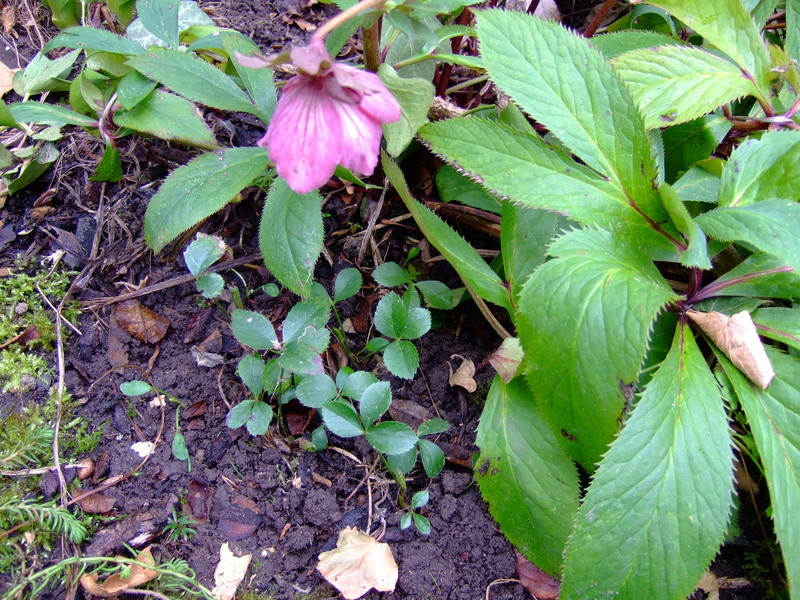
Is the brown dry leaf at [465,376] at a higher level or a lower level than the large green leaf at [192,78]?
lower

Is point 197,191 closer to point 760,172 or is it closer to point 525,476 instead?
point 525,476

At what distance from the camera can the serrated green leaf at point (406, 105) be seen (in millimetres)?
1168

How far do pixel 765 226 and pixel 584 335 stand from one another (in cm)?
41

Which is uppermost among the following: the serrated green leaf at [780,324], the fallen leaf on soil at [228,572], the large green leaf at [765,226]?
the large green leaf at [765,226]

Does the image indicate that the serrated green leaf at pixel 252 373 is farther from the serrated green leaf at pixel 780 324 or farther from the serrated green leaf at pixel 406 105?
the serrated green leaf at pixel 780 324

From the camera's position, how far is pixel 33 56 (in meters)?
1.81

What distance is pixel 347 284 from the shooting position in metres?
1.43

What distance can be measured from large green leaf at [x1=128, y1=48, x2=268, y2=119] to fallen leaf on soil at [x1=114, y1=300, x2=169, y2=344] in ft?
1.78

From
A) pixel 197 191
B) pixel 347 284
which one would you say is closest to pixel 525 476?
pixel 347 284

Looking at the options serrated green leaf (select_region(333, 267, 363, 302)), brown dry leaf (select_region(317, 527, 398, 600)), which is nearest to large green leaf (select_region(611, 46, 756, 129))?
serrated green leaf (select_region(333, 267, 363, 302))

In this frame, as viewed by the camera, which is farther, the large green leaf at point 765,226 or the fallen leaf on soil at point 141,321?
the fallen leaf on soil at point 141,321

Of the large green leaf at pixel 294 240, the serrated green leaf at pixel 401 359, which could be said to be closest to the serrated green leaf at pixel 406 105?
the large green leaf at pixel 294 240

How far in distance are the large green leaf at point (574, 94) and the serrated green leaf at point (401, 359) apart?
0.58 meters

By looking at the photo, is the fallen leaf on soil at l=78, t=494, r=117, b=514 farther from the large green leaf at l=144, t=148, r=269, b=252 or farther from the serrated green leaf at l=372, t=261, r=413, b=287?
the serrated green leaf at l=372, t=261, r=413, b=287
